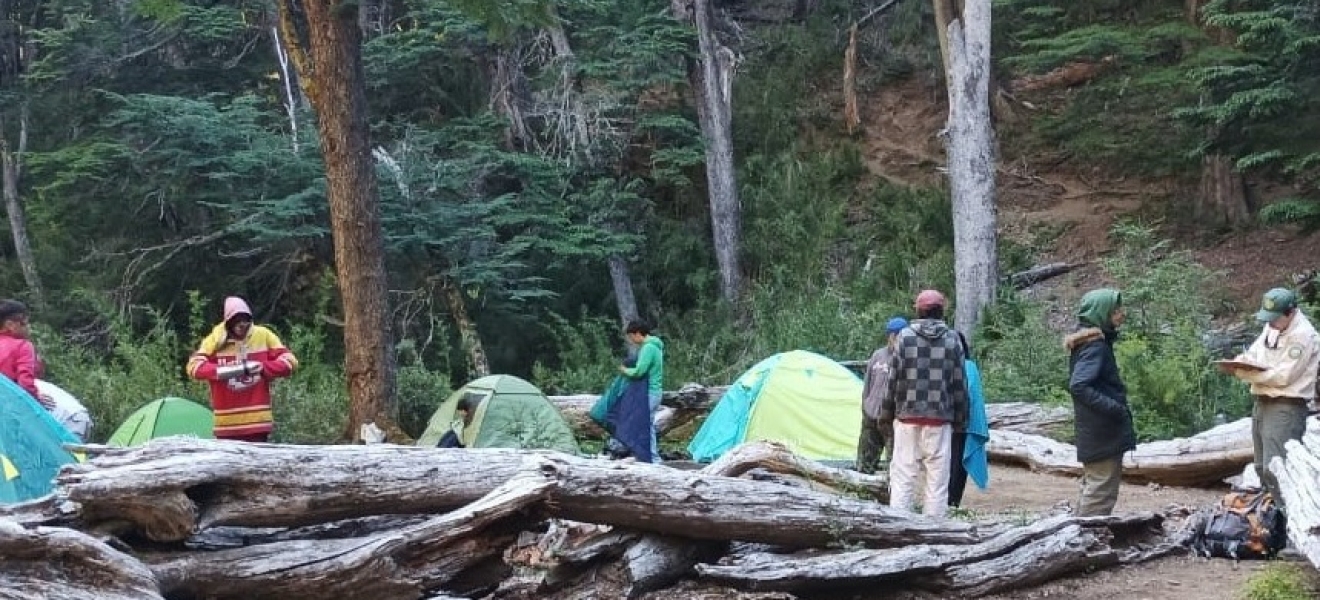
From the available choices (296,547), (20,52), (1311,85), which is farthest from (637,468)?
(20,52)

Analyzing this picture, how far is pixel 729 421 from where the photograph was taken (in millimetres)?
11805

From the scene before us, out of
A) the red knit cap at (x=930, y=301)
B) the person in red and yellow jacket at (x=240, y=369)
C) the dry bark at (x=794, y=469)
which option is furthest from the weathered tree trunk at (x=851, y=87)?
the person in red and yellow jacket at (x=240, y=369)

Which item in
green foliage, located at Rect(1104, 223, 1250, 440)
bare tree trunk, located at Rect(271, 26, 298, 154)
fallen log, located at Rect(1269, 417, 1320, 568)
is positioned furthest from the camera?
bare tree trunk, located at Rect(271, 26, 298, 154)

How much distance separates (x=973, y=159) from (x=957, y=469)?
27.5 feet

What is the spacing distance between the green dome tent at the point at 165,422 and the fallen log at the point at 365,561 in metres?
5.50

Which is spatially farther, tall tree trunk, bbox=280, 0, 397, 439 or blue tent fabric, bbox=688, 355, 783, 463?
blue tent fabric, bbox=688, 355, 783, 463

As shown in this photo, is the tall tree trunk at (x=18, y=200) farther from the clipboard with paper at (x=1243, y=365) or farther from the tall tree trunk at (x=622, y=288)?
the clipboard with paper at (x=1243, y=365)

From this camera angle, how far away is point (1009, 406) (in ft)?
41.1

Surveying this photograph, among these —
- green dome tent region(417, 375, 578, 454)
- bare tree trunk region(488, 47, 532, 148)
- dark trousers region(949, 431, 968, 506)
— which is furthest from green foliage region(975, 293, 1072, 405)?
bare tree trunk region(488, 47, 532, 148)

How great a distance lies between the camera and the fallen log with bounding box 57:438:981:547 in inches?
195

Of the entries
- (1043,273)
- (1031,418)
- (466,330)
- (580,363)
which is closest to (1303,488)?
(1031,418)

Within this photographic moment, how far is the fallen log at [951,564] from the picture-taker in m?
6.05

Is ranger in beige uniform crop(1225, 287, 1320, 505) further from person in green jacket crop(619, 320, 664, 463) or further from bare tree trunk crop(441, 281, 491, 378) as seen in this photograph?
bare tree trunk crop(441, 281, 491, 378)

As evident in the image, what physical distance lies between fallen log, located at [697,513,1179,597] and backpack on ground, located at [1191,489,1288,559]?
675 millimetres
